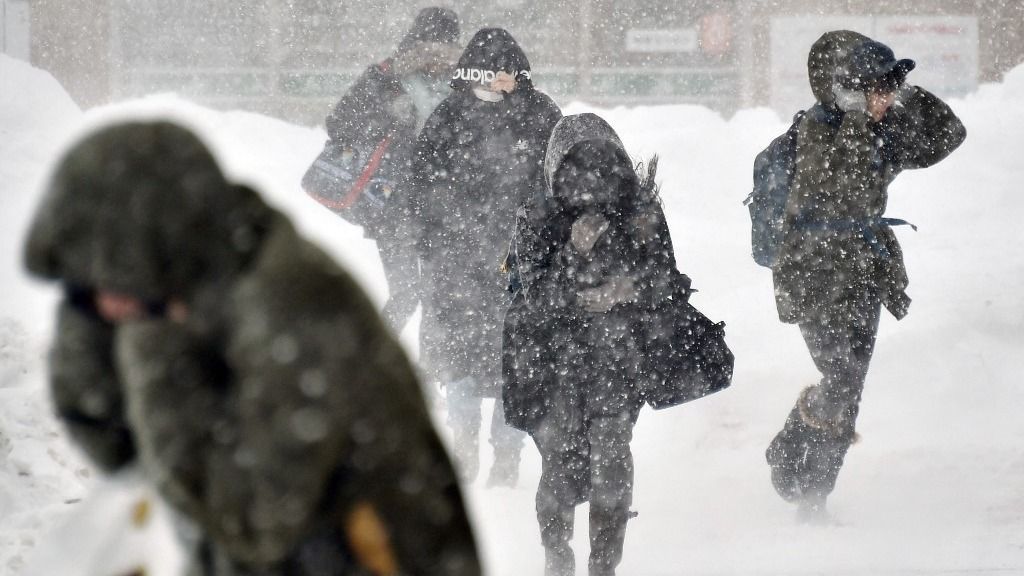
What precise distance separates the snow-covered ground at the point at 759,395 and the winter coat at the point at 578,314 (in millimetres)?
812

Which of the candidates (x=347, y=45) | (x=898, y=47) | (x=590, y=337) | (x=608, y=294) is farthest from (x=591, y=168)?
(x=347, y=45)

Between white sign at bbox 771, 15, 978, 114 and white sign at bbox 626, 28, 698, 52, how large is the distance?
119 cm

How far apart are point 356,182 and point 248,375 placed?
5840 millimetres

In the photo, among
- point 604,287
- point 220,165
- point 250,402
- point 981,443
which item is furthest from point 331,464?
point 981,443

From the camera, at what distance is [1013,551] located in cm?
497

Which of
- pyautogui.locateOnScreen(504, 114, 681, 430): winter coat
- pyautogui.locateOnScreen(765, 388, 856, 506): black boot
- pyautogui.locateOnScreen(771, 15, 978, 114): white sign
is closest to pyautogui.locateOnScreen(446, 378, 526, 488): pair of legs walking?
pyautogui.locateOnScreen(765, 388, 856, 506): black boot

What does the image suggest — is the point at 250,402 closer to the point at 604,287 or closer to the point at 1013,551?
the point at 604,287

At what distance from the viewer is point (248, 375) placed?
143 centimetres

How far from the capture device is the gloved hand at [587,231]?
456cm

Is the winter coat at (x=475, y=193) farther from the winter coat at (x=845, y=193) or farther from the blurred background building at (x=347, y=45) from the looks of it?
the blurred background building at (x=347, y=45)

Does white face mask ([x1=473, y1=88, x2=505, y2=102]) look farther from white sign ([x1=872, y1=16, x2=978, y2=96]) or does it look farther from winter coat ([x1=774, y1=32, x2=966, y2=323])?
white sign ([x1=872, y1=16, x2=978, y2=96])

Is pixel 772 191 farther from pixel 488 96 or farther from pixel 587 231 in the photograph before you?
pixel 488 96

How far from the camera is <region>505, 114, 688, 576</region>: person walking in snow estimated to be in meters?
4.54

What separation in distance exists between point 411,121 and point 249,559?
5.83 meters
